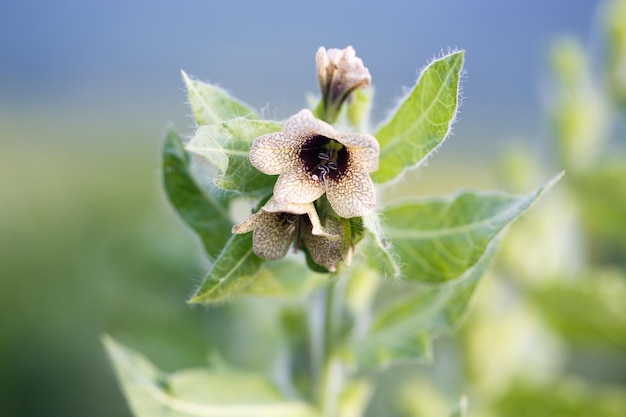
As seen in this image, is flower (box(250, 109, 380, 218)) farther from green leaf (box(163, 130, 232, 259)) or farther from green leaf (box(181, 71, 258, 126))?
green leaf (box(163, 130, 232, 259))

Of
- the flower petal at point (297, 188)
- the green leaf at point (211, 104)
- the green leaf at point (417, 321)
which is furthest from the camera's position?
the green leaf at point (417, 321)

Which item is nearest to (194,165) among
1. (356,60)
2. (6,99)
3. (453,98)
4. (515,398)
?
(356,60)

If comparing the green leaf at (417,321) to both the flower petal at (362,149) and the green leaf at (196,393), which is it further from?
the flower petal at (362,149)

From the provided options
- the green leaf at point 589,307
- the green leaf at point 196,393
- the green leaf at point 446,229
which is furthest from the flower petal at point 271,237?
the green leaf at point 589,307

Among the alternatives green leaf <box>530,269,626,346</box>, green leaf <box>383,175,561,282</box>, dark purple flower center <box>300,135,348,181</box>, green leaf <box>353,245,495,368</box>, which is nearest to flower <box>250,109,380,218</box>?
dark purple flower center <box>300,135,348,181</box>

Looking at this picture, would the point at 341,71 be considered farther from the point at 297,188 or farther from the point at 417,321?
the point at 417,321

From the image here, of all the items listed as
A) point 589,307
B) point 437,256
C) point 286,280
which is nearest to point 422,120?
point 437,256

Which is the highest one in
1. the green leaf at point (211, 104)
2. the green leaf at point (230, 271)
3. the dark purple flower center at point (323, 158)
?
the green leaf at point (211, 104)

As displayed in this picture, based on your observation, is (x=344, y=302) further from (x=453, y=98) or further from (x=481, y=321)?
(x=481, y=321)
